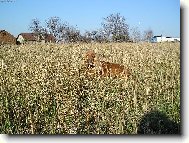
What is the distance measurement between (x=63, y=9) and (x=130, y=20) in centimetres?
49

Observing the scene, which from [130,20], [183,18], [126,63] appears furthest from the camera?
[126,63]

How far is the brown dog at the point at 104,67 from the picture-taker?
9.00ft

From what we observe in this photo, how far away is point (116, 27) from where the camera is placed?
8.55ft

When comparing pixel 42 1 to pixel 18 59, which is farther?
pixel 18 59

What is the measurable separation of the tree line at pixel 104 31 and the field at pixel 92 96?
0.30ft

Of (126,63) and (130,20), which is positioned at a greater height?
(130,20)

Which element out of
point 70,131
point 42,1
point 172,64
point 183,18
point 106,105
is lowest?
point 70,131

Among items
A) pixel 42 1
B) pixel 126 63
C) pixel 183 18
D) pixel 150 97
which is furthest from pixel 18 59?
pixel 183 18

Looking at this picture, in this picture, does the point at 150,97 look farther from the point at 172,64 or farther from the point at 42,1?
the point at 42,1

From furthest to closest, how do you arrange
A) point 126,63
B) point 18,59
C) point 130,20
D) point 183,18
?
1. point 18,59
2. point 126,63
3. point 130,20
4. point 183,18

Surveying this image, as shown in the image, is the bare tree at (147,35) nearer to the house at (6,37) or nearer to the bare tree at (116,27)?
A: the bare tree at (116,27)

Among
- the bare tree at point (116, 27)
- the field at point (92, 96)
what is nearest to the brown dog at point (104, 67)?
the field at point (92, 96)

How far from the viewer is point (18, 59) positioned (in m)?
3.13

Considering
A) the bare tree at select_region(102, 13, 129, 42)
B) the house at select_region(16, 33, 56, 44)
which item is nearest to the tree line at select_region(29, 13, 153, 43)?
the bare tree at select_region(102, 13, 129, 42)
